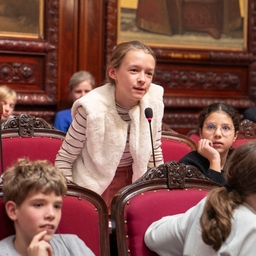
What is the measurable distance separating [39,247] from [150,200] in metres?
0.57

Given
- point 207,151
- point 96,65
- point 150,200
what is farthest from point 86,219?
point 96,65

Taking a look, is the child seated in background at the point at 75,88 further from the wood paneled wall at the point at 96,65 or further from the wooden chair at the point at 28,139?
the wooden chair at the point at 28,139

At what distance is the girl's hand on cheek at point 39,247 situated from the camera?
5.93 feet

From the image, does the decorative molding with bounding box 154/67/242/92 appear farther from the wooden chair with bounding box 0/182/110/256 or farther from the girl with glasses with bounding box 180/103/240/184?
the wooden chair with bounding box 0/182/110/256

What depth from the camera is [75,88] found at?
4996mm

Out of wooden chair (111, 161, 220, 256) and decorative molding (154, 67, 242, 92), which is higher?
wooden chair (111, 161, 220, 256)

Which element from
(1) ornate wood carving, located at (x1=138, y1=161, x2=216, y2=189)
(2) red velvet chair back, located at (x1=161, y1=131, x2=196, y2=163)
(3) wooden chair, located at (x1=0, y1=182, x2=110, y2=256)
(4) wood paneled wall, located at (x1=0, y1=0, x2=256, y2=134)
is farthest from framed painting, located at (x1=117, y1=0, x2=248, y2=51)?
(3) wooden chair, located at (x1=0, y1=182, x2=110, y2=256)

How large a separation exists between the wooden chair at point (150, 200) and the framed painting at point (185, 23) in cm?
318

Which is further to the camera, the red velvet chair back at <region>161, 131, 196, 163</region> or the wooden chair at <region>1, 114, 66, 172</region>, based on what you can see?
the red velvet chair back at <region>161, 131, 196, 163</region>

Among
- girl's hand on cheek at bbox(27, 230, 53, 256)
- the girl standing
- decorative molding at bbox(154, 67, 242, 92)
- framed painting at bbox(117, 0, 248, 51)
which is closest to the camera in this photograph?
girl's hand on cheek at bbox(27, 230, 53, 256)

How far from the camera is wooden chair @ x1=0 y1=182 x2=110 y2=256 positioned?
2092 mm

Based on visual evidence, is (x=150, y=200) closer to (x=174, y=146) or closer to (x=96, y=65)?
(x=174, y=146)

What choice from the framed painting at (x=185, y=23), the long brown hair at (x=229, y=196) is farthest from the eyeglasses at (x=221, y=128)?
the framed painting at (x=185, y=23)

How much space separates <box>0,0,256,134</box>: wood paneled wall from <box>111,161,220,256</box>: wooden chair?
2876 millimetres
